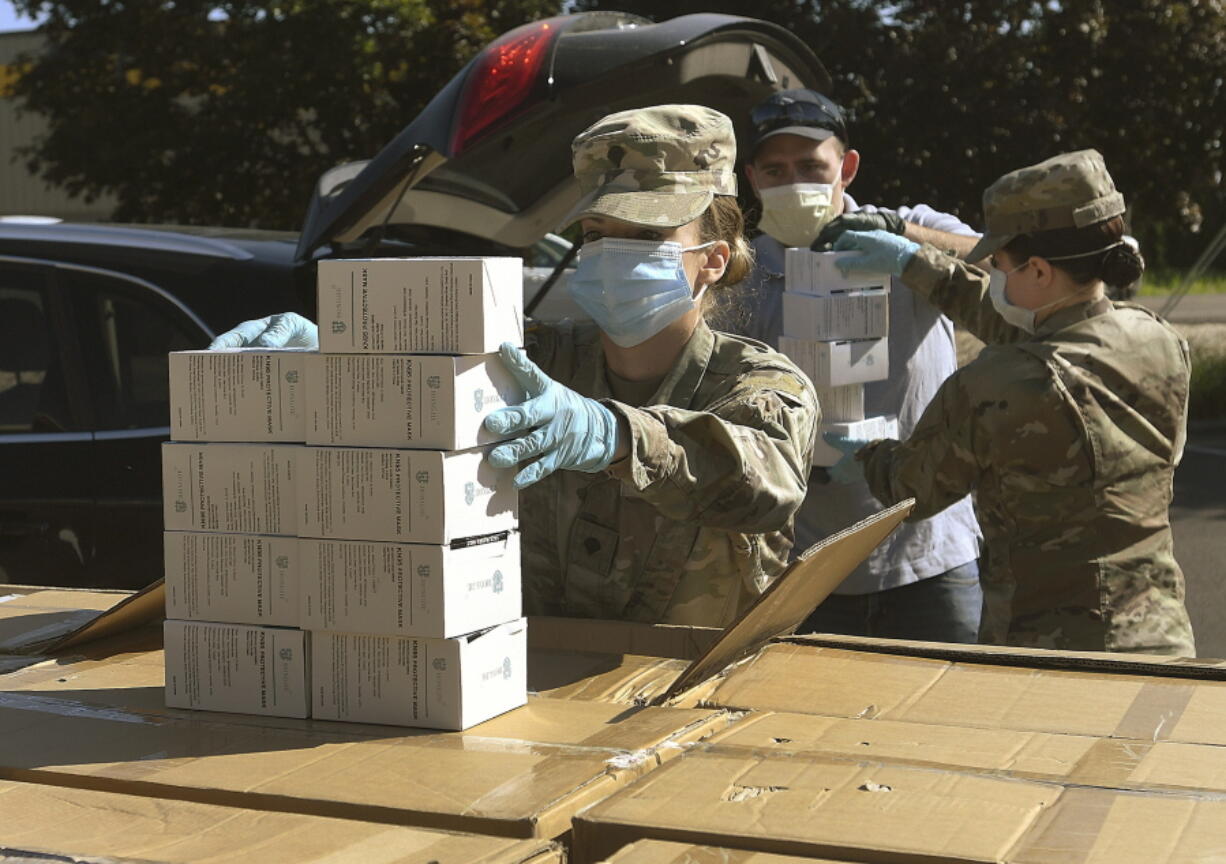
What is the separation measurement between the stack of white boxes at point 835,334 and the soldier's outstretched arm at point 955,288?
0.40 feet

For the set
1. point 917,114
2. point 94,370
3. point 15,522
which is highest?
point 917,114

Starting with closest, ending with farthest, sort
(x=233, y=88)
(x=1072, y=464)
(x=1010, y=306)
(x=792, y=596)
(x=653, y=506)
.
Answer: (x=792, y=596)
(x=653, y=506)
(x=1072, y=464)
(x=1010, y=306)
(x=233, y=88)

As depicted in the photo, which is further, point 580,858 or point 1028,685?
point 1028,685

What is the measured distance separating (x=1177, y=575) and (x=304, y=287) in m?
2.28

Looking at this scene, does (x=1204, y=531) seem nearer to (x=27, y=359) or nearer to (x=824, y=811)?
(x=27, y=359)

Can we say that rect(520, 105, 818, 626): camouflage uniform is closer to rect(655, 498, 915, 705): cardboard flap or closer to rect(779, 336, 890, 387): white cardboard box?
rect(655, 498, 915, 705): cardboard flap

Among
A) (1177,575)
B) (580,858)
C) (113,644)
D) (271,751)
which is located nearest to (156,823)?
(271,751)

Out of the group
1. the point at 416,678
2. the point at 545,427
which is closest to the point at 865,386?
the point at 545,427

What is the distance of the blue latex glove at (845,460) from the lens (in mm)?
3480

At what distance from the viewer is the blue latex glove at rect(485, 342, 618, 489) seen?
1.99m

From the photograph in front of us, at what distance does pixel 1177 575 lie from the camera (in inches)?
121

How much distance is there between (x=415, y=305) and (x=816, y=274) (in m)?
1.67

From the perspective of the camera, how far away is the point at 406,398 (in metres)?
1.95

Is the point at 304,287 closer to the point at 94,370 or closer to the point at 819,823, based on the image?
the point at 94,370
